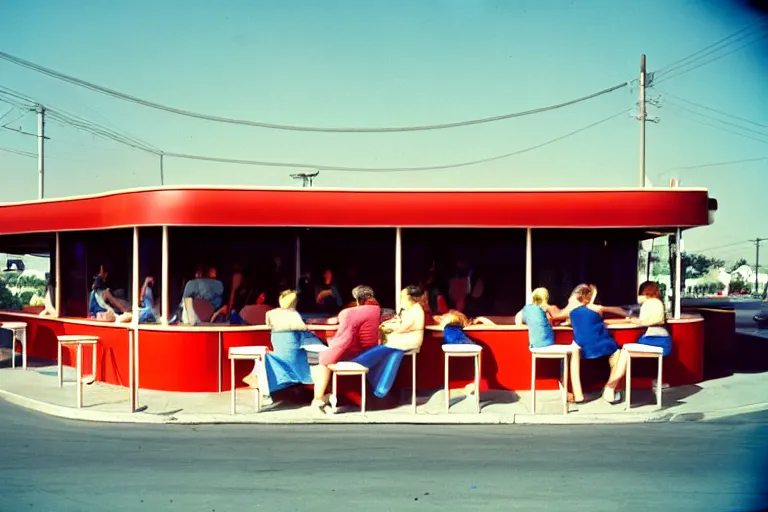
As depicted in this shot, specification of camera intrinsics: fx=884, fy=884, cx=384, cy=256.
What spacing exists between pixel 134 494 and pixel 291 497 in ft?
3.96

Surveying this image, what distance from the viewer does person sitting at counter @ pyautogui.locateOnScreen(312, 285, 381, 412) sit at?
34.3ft

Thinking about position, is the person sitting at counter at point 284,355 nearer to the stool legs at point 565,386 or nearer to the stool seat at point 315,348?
the stool seat at point 315,348

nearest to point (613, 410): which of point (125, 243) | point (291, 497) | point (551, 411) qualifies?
point (551, 411)

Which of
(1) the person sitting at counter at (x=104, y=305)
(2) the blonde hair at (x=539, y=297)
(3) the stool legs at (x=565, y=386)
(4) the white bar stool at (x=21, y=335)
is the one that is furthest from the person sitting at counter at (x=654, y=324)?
(4) the white bar stool at (x=21, y=335)

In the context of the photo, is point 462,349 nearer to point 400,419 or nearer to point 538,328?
point 538,328

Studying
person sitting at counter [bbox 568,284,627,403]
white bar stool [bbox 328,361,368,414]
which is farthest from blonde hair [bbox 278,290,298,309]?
person sitting at counter [bbox 568,284,627,403]

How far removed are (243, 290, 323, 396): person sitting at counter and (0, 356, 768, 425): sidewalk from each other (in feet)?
1.15

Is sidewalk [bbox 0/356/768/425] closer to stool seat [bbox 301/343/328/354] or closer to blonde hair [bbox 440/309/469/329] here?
stool seat [bbox 301/343/328/354]

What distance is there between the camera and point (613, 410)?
10688 millimetres

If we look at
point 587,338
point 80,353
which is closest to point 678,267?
point 587,338

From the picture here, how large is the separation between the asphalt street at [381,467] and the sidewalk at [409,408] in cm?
32

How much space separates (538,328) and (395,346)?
69.4 inches

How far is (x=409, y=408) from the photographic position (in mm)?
10852

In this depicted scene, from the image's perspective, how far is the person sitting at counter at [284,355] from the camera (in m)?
10.5
